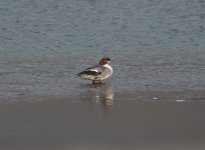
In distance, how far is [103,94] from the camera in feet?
36.8

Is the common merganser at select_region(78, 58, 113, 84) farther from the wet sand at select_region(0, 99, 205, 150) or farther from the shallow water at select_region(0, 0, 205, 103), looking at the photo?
the wet sand at select_region(0, 99, 205, 150)

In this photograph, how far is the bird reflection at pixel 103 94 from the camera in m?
10.5

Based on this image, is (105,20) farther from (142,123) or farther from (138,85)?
(142,123)

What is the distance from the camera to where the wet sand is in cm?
788

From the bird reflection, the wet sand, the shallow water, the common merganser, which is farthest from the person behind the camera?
the common merganser

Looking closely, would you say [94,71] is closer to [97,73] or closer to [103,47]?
[97,73]

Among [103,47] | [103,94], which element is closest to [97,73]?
[103,94]

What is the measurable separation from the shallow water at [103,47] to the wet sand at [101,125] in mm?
676

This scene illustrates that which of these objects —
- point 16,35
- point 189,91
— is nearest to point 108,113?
point 189,91

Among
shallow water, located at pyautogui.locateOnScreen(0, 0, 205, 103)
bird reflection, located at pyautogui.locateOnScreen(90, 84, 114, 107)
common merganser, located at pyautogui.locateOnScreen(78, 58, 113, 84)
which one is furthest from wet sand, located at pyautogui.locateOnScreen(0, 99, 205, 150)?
common merganser, located at pyautogui.locateOnScreen(78, 58, 113, 84)

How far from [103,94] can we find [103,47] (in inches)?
169

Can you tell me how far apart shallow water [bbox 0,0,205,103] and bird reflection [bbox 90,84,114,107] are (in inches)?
1.1

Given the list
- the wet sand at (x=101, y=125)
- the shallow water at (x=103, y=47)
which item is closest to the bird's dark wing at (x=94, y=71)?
the shallow water at (x=103, y=47)

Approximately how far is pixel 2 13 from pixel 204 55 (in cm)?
753
